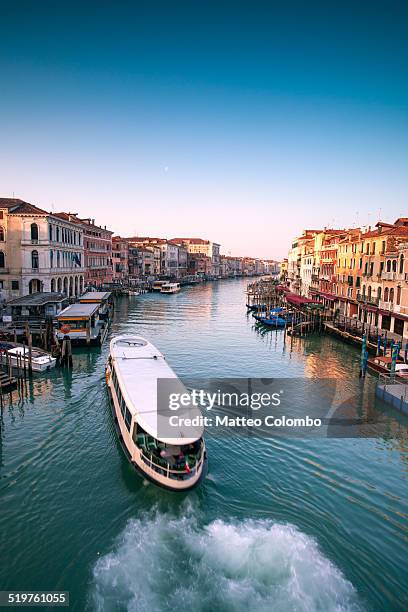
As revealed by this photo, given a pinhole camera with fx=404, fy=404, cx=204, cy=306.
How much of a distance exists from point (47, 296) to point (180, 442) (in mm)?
31613

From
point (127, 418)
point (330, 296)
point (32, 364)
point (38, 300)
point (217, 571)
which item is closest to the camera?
point (217, 571)

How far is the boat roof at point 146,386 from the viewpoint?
1142cm

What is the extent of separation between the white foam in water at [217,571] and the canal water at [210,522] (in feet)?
0.09

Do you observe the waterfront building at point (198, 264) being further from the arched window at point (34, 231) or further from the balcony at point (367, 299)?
the balcony at point (367, 299)

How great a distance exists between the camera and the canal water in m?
8.58

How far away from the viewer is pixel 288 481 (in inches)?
504

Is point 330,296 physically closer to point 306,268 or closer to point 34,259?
point 306,268

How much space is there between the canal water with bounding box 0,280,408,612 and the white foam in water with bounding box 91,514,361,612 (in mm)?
26

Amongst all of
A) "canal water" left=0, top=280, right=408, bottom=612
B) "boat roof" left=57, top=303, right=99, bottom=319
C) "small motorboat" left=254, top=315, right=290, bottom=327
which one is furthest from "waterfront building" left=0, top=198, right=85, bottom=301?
"canal water" left=0, top=280, right=408, bottom=612

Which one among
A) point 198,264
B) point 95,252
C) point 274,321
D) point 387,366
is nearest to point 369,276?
point 274,321

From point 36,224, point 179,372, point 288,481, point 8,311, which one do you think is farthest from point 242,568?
point 36,224

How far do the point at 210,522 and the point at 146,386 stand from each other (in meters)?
5.19

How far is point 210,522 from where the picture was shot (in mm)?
10594

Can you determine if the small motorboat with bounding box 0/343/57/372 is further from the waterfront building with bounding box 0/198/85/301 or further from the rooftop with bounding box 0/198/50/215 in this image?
the rooftop with bounding box 0/198/50/215
